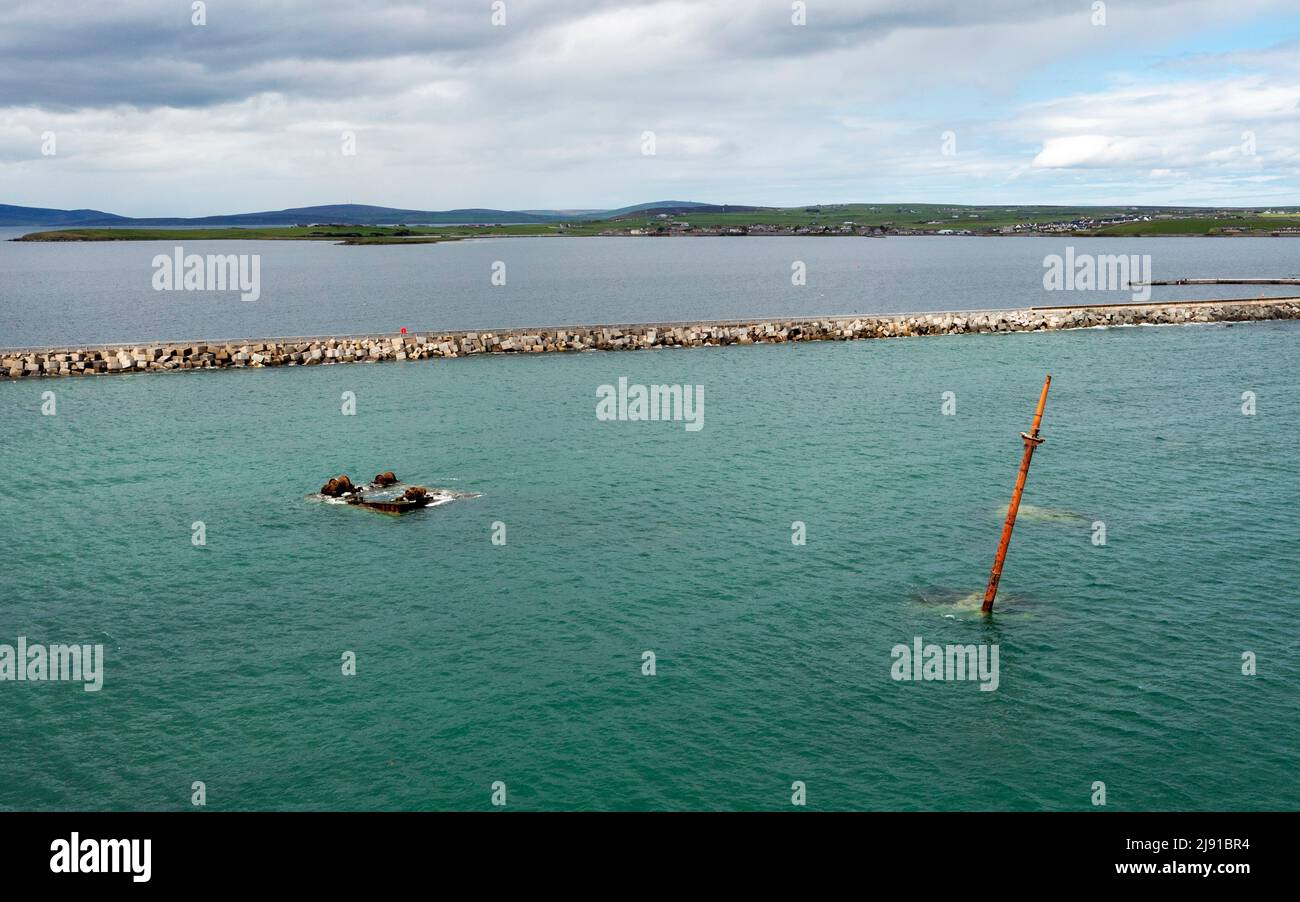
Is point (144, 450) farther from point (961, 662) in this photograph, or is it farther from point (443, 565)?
point (961, 662)

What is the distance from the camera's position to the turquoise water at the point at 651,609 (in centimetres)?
2439

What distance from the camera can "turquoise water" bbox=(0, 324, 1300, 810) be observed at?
80.0 feet

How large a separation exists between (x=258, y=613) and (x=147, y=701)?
6.45m

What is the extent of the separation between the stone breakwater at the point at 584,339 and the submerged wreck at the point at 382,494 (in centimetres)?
4145

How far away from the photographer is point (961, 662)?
29562 mm

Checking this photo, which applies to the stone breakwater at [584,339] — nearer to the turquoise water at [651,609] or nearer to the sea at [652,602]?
the sea at [652,602]

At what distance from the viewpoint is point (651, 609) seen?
3419 cm

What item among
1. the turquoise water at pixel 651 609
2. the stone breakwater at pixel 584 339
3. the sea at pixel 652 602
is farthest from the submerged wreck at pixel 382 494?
the stone breakwater at pixel 584 339

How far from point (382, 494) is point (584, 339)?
1961 inches

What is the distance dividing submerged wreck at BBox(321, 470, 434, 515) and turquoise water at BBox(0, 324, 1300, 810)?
111 centimetres
